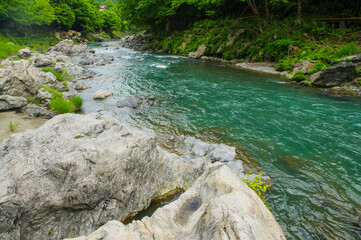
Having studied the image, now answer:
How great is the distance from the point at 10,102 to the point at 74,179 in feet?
29.7

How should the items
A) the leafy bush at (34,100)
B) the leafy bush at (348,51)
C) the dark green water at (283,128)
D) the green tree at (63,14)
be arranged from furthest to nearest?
the green tree at (63,14), the leafy bush at (348,51), the leafy bush at (34,100), the dark green water at (283,128)

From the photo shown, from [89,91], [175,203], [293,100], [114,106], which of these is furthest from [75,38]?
[175,203]

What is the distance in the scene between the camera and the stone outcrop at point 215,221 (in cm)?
247

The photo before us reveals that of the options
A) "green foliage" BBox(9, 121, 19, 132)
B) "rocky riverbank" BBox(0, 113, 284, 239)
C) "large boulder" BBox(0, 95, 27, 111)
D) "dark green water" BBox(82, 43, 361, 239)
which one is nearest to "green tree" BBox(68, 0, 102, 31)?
"dark green water" BBox(82, 43, 361, 239)

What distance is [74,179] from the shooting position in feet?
13.6

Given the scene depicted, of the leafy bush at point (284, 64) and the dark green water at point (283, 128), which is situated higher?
the leafy bush at point (284, 64)

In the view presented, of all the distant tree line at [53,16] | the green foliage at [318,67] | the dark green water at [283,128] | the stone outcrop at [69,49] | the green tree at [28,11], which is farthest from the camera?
the distant tree line at [53,16]

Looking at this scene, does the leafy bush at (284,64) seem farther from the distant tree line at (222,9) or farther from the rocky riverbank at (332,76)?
the distant tree line at (222,9)

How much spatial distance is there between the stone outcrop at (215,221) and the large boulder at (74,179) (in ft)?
4.99

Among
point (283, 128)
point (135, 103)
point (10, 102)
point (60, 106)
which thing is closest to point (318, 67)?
point (283, 128)

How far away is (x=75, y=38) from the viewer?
6328cm

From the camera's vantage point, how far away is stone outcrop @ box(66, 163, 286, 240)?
2.47 m

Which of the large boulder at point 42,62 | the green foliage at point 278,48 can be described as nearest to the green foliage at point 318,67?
the green foliage at point 278,48

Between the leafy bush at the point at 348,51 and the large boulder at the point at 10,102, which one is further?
the leafy bush at the point at 348,51
